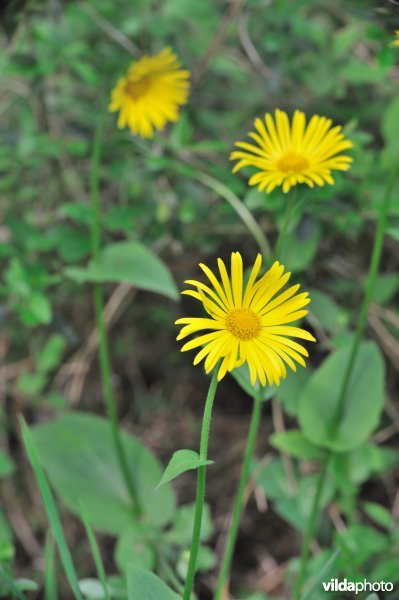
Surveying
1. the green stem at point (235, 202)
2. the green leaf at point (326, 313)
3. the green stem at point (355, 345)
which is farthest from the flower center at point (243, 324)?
the green leaf at point (326, 313)

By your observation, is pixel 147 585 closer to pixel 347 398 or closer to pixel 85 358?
pixel 347 398

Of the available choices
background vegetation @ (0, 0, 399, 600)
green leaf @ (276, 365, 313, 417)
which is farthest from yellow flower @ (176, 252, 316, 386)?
green leaf @ (276, 365, 313, 417)

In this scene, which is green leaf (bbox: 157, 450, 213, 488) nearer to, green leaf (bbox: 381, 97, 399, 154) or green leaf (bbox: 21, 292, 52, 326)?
green leaf (bbox: 21, 292, 52, 326)

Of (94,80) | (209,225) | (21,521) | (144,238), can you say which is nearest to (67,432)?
(21,521)

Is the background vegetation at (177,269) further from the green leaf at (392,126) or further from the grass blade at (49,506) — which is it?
the grass blade at (49,506)

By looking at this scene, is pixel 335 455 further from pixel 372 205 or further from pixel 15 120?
pixel 15 120

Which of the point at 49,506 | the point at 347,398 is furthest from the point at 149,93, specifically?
the point at 49,506
